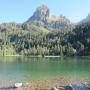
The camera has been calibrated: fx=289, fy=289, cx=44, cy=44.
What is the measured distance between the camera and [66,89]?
4428 cm

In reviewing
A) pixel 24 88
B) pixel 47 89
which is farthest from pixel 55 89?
pixel 24 88

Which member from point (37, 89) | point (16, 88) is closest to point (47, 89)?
point (37, 89)

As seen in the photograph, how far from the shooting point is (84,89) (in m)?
44.7

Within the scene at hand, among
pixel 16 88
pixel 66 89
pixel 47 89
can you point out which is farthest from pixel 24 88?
pixel 66 89

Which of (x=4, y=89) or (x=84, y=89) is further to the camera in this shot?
(x=4, y=89)

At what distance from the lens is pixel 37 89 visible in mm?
49062

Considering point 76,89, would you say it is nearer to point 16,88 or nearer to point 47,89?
point 47,89

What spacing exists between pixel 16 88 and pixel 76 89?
35.6 feet

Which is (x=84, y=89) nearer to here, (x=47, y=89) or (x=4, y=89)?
(x=47, y=89)

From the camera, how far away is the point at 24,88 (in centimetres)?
5059

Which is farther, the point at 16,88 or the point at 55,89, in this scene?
the point at 16,88

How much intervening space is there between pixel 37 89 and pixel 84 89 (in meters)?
8.63

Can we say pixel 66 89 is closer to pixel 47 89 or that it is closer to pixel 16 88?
pixel 47 89

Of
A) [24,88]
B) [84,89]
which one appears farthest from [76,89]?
[24,88]
